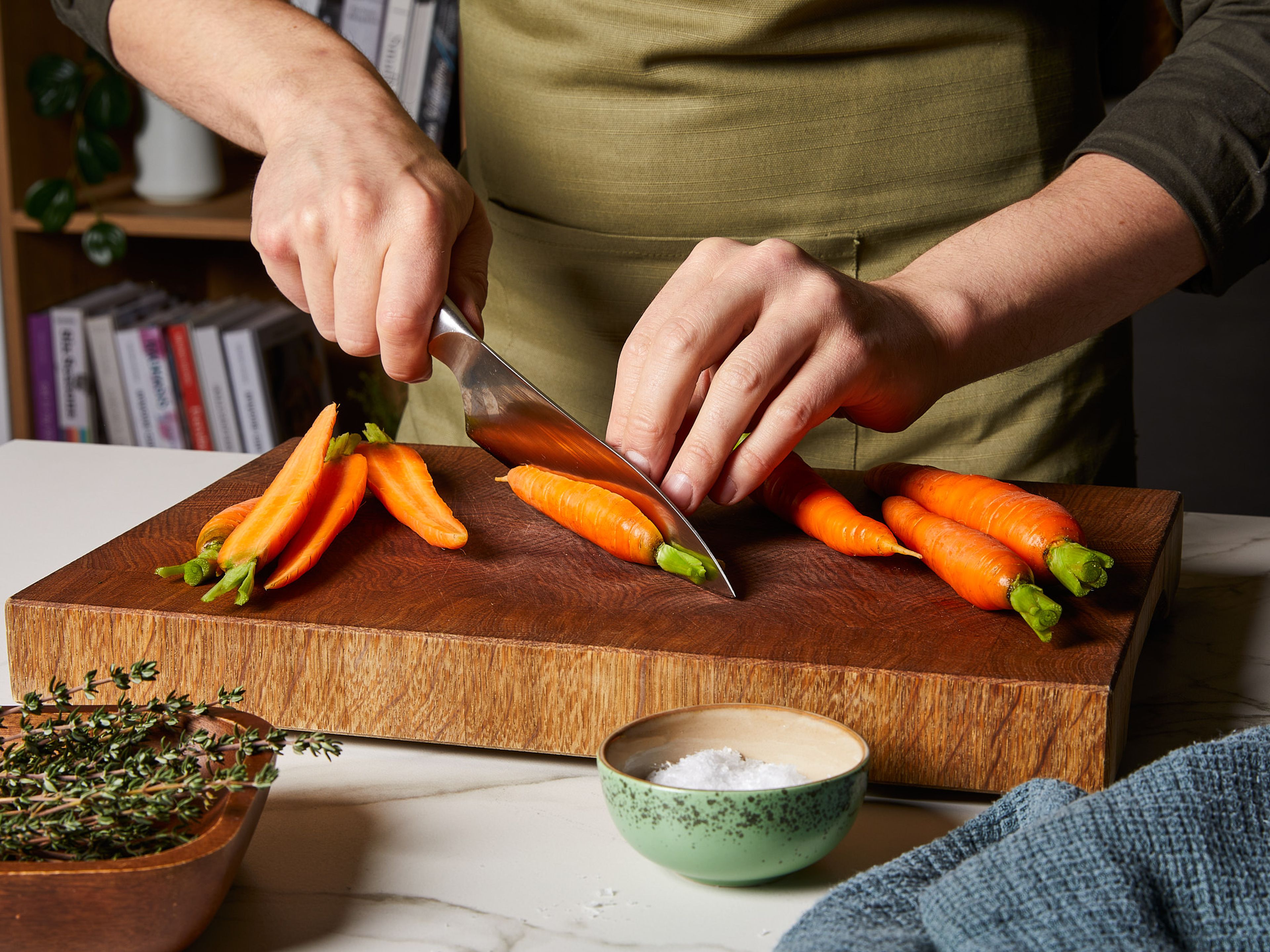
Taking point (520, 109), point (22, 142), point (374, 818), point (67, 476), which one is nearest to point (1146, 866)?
point (374, 818)

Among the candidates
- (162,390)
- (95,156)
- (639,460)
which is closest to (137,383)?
(162,390)

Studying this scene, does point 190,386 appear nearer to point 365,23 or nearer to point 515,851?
point 365,23

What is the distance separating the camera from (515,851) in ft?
2.46

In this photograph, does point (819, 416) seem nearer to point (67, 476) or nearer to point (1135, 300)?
point (1135, 300)

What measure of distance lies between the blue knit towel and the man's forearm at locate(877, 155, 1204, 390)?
1.71 ft

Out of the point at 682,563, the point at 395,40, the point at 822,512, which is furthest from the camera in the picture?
the point at 395,40

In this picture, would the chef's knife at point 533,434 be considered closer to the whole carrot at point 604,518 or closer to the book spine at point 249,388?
the whole carrot at point 604,518

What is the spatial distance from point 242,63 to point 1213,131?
3.10ft

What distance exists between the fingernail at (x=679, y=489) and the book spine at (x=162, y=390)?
1.96 metres

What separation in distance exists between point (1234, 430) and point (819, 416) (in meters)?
2.83

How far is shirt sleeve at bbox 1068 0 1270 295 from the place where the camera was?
1134 mm

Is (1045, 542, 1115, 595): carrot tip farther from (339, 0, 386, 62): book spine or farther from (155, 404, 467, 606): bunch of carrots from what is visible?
(339, 0, 386, 62): book spine

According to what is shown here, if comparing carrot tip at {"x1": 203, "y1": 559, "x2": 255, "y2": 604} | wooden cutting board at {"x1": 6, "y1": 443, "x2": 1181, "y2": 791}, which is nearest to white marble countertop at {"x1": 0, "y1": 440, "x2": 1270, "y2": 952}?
wooden cutting board at {"x1": 6, "y1": 443, "x2": 1181, "y2": 791}

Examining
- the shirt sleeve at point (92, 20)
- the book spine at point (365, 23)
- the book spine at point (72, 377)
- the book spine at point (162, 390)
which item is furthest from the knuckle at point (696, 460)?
the book spine at point (72, 377)
